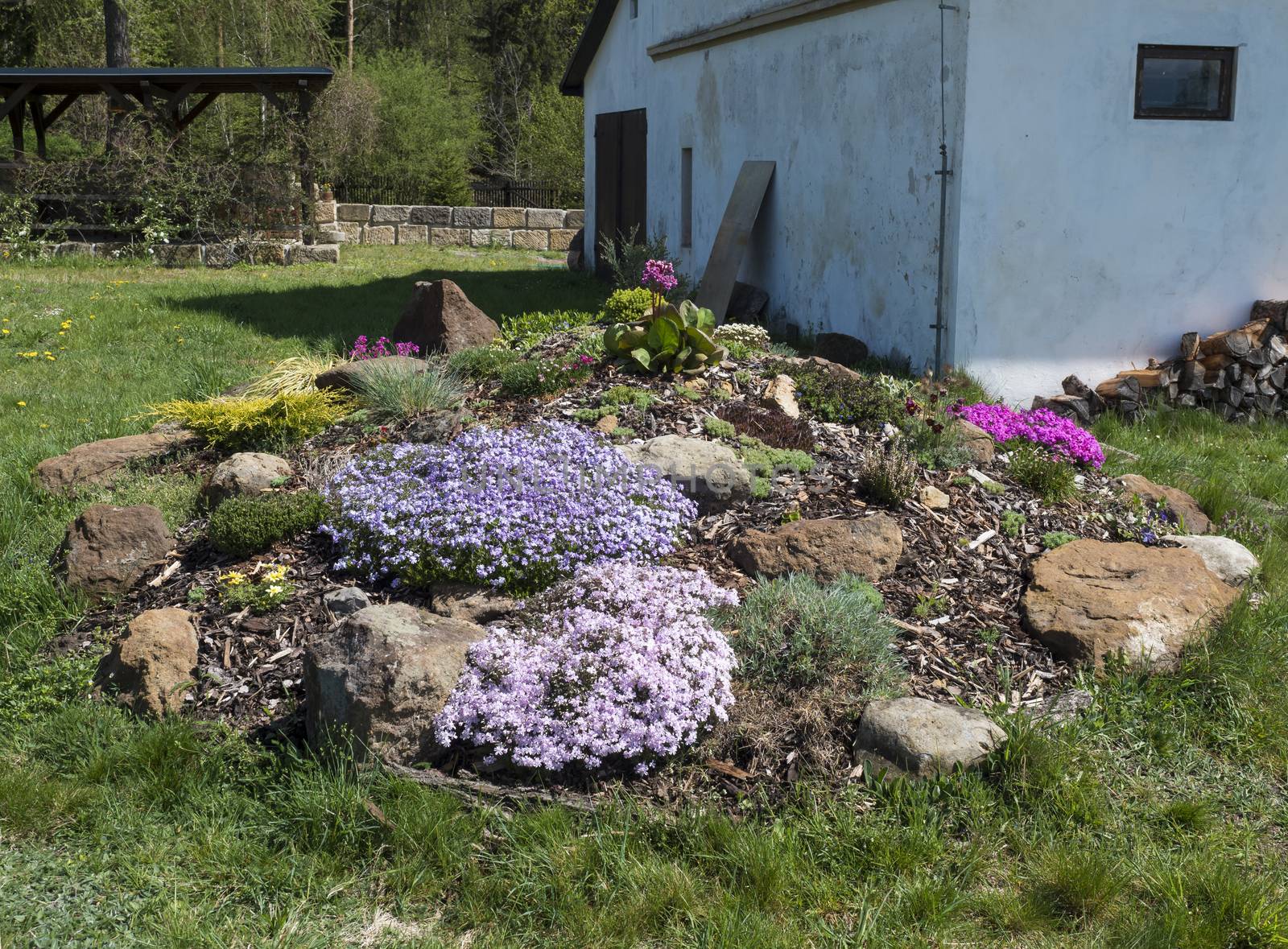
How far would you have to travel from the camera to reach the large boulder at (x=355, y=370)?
669cm

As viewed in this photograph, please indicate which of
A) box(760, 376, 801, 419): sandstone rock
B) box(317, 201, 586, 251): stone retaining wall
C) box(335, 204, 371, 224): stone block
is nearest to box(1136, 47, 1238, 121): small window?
box(760, 376, 801, 419): sandstone rock

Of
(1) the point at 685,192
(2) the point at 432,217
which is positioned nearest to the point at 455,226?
(2) the point at 432,217

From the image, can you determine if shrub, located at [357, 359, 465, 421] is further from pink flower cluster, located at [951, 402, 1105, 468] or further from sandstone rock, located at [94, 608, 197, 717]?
pink flower cluster, located at [951, 402, 1105, 468]

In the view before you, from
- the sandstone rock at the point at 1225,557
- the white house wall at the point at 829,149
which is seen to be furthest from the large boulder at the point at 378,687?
the white house wall at the point at 829,149

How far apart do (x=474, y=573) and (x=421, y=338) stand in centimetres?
406

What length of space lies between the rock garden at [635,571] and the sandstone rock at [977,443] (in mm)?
25

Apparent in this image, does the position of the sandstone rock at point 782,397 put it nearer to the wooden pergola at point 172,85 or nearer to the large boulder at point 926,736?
the large boulder at point 926,736

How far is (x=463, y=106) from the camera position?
30.9 meters

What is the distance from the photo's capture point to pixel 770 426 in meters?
6.06

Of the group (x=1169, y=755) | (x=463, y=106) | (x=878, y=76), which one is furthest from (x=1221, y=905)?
(x=463, y=106)

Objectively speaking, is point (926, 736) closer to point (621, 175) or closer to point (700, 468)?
point (700, 468)

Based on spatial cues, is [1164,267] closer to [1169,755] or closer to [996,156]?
[996,156]

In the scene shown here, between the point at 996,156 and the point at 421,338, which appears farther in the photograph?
the point at 421,338

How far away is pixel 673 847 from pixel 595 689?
0.57m
